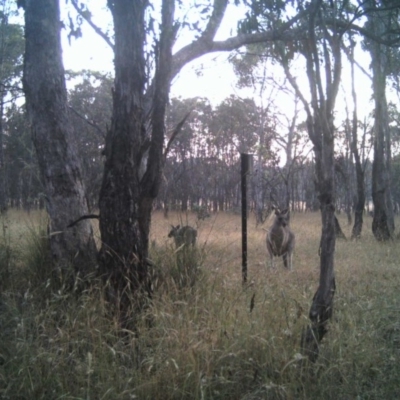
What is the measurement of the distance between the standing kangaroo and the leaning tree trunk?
409 cm

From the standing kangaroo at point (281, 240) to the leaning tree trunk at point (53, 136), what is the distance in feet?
13.4

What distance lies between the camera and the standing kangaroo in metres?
8.88

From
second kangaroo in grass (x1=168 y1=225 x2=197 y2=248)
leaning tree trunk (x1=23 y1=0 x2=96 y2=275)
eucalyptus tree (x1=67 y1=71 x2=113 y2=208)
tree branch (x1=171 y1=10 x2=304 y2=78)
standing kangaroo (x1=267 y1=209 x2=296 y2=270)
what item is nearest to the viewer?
leaning tree trunk (x1=23 y1=0 x2=96 y2=275)

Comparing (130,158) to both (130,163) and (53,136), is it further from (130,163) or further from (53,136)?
(53,136)

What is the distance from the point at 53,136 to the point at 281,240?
507cm

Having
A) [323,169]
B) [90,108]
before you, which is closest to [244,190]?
[323,169]

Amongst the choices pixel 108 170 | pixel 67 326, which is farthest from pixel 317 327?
pixel 108 170

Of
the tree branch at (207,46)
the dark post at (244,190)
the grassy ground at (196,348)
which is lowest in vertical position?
the grassy ground at (196,348)

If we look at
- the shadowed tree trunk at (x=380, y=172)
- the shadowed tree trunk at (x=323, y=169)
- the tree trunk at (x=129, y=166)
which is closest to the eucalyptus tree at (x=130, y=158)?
the tree trunk at (x=129, y=166)

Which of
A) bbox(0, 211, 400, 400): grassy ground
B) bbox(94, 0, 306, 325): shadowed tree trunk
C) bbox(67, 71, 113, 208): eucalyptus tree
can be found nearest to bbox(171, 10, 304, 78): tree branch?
bbox(94, 0, 306, 325): shadowed tree trunk

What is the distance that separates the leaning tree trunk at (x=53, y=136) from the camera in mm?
5668

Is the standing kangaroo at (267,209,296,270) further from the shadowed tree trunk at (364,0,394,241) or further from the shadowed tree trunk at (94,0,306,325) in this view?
the shadowed tree trunk at (364,0,394,241)

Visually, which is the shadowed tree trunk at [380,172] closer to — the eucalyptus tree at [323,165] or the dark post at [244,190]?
the dark post at [244,190]

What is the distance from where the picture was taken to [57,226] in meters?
5.70
